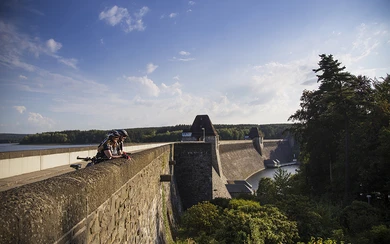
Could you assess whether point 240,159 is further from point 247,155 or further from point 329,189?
point 329,189

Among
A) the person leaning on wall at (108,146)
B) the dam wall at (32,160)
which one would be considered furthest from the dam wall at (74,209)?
the dam wall at (32,160)

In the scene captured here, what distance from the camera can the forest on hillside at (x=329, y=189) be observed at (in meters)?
9.54

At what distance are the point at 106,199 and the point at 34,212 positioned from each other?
151cm

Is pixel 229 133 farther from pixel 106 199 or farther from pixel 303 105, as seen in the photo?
pixel 106 199

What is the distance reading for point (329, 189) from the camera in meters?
20.2

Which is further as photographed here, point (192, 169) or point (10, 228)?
point (192, 169)

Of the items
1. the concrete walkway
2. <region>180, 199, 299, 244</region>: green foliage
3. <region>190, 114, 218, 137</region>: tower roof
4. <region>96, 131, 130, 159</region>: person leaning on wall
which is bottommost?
<region>180, 199, 299, 244</region>: green foliage

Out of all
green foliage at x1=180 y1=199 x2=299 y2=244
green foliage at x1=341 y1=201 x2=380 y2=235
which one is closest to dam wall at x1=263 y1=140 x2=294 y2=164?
green foliage at x1=341 y1=201 x2=380 y2=235

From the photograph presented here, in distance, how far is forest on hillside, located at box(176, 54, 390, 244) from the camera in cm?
954

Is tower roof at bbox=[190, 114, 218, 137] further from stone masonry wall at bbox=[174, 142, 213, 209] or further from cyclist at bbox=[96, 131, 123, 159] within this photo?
cyclist at bbox=[96, 131, 123, 159]

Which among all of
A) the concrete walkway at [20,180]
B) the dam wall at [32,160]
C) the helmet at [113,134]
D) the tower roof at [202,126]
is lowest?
the concrete walkway at [20,180]

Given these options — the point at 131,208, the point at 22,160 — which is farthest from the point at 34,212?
the point at 22,160

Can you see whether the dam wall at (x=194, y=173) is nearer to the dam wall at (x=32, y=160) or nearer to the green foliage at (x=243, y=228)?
the green foliage at (x=243, y=228)

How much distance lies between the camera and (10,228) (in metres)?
1.24
